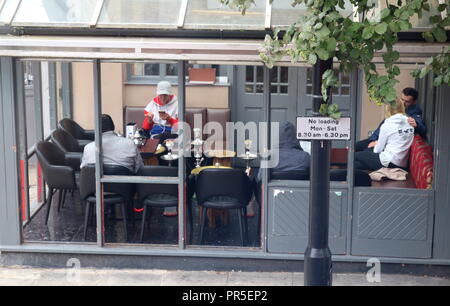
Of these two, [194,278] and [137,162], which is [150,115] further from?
[194,278]

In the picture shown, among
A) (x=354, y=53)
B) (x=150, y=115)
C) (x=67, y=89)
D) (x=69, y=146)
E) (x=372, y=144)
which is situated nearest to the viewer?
(x=354, y=53)

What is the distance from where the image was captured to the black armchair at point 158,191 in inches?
314

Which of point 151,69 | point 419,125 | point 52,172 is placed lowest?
point 52,172

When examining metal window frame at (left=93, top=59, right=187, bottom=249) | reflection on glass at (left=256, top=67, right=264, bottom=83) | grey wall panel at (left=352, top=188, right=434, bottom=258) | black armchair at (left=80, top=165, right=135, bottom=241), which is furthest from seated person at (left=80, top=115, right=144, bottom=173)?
reflection on glass at (left=256, top=67, right=264, bottom=83)

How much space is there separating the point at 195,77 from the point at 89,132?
2.10 metres

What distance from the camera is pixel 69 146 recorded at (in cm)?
994

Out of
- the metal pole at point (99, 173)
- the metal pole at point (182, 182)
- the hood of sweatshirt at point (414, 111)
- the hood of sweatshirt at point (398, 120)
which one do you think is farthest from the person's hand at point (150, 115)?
the hood of sweatshirt at point (414, 111)

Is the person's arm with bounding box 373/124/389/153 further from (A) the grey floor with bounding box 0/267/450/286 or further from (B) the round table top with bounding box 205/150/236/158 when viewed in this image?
(B) the round table top with bounding box 205/150/236/158

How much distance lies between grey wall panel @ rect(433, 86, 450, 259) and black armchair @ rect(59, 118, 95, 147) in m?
5.21

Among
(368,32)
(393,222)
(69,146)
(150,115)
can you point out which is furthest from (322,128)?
(69,146)

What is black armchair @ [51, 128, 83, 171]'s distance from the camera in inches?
369

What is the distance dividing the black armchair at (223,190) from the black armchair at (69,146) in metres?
2.15

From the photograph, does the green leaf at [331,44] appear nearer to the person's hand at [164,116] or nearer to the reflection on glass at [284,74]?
the person's hand at [164,116]

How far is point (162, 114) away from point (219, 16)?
118 inches
